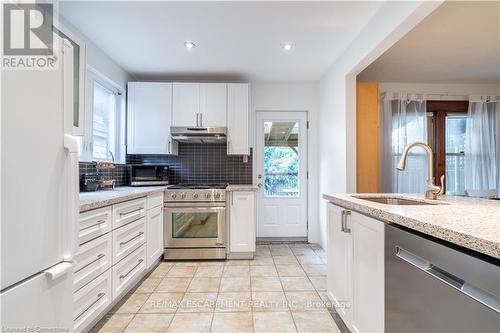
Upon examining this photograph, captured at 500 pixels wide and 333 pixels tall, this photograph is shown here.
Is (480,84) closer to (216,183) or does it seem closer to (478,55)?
(478,55)

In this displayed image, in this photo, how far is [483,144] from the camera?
370 cm

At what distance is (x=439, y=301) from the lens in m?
0.82

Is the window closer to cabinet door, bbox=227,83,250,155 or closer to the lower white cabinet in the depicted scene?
cabinet door, bbox=227,83,250,155

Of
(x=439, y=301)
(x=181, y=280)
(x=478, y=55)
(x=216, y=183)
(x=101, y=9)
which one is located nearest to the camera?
(x=439, y=301)

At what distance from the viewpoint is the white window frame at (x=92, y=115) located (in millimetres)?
2502

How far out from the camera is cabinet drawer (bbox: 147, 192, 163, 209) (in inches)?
102

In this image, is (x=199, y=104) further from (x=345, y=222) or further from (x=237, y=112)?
(x=345, y=222)

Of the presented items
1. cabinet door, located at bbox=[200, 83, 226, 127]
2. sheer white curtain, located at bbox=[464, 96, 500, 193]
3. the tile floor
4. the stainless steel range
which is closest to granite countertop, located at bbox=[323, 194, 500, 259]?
the tile floor

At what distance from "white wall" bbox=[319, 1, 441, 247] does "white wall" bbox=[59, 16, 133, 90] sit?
2709 millimetres

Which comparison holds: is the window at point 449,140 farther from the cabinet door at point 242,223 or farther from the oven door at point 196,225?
the oven door at point 196,225

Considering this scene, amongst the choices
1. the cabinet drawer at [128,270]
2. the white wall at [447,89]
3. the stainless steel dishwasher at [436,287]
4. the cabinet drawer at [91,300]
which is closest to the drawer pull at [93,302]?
the cabinet drawer at [91,300]

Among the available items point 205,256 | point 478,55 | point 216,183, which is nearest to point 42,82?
point 205,256

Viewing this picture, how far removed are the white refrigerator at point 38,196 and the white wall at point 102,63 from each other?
1802mm

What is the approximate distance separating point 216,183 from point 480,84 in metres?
4.32
